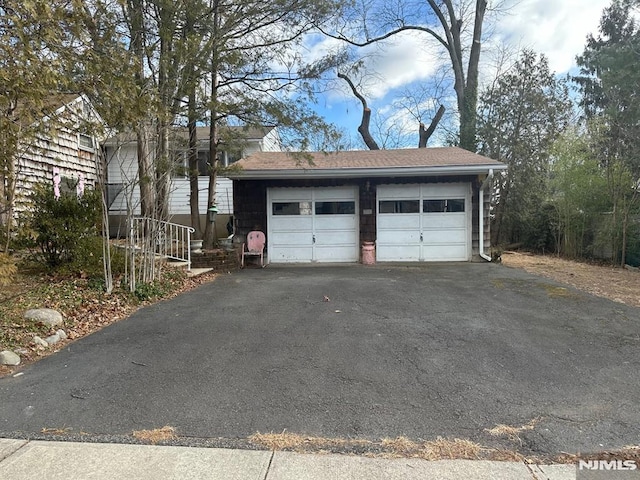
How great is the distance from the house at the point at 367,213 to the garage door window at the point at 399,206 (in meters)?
0.03

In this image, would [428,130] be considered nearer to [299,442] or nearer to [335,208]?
[335,208]

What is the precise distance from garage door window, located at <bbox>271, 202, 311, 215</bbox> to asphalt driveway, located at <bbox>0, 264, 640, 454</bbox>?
5.41 m

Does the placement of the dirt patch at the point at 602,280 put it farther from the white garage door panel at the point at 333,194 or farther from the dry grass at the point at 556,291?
the white garage door panel at the point at 333,194

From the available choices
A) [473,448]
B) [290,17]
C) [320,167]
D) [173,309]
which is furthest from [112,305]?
[290,17]

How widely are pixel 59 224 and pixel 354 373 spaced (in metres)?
6.18

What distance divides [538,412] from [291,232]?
9.12m

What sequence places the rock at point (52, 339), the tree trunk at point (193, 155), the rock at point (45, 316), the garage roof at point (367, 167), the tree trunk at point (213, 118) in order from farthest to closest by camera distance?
1. the garage roof at point (367, 167)
2. the tree trunk at point (193, 155)
3. the tree trunk at point (213, 118)
4. the rock at point (45, 316)
5. the rock at point (52, 339)

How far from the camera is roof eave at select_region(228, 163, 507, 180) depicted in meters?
10.4

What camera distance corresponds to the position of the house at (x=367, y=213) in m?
11.2

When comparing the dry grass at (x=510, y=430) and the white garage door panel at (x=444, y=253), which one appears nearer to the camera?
the dry grass at (x=510, y=430)

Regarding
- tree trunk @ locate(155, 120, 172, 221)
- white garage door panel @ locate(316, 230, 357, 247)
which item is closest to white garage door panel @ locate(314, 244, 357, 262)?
white garage door panel @ locate(316, 230, 357, 247)

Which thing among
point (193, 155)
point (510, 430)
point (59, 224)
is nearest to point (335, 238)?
point (193, 155)

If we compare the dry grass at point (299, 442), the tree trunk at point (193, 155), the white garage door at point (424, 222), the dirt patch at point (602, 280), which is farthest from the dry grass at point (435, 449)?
the white garage door at point (424, 222)

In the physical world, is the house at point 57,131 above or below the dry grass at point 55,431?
above
